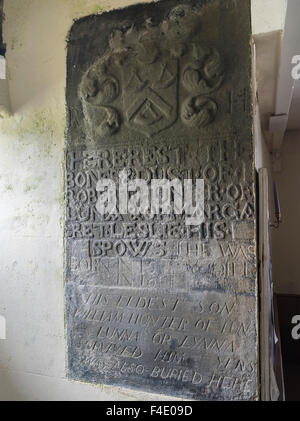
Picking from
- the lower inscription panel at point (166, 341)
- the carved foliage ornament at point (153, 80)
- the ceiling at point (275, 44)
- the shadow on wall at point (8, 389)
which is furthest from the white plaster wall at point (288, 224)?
the shadow on wall at point (8, 389)

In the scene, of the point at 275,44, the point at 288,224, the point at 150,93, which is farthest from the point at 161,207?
the point at 288,224

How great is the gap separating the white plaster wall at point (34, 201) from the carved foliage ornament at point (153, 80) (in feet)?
0.94

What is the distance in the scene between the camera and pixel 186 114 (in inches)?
61.2

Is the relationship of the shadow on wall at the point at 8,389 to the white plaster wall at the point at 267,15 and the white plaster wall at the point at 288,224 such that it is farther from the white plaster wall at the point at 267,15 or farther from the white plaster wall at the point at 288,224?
the white plaster wall at the point at 288,224

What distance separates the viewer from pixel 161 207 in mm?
1613

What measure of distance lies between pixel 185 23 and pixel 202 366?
1.69 meters

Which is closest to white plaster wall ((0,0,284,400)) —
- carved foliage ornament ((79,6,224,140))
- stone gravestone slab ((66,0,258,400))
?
stone gravestone slab ((66,0,258,400))

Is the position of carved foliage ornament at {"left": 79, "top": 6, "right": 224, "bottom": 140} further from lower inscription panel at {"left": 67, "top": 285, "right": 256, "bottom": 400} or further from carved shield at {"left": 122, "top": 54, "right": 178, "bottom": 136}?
lower inscription panel at {"left": 67, "top": 285, "right": 256, "bottom": 400}

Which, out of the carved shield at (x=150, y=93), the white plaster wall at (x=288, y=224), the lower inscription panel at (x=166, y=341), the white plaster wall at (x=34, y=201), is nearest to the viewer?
the lower inscription panel at (x=166, y=341)

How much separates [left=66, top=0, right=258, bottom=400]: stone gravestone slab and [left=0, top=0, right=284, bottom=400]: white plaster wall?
0.14 metres

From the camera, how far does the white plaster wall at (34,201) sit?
6.15 feet

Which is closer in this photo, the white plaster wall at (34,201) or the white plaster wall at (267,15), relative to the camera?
the white plaster wall at (267,15)

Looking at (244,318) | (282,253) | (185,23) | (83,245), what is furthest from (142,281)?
(282,253)
